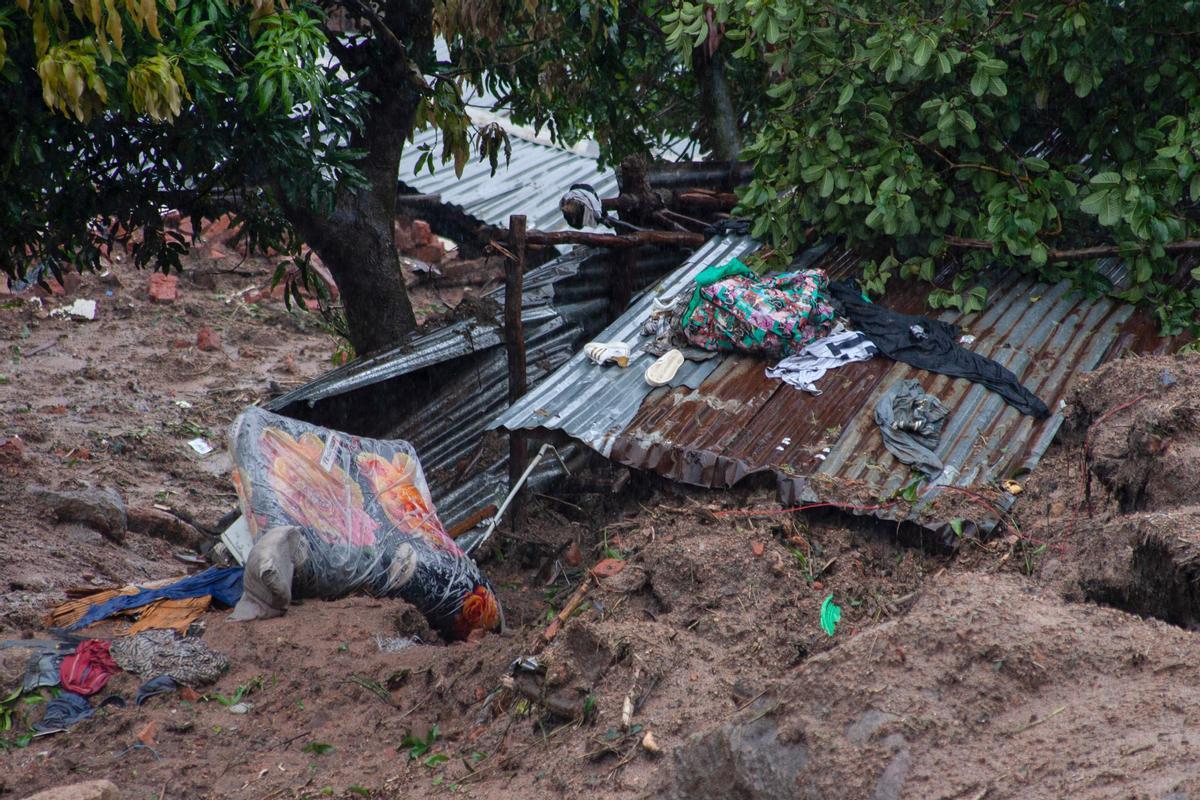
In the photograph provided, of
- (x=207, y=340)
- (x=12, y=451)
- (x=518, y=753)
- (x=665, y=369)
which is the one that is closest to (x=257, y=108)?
(x=665, y=369)

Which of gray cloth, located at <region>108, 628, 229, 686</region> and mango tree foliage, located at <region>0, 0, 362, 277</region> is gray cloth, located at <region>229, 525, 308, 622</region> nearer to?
gray cloth, located at <region>108, 628, 229, 686</region>

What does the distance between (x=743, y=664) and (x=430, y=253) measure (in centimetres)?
1132

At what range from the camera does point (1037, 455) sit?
4.88 metres

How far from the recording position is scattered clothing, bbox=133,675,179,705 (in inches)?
177

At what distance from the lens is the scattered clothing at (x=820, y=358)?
5.59 m

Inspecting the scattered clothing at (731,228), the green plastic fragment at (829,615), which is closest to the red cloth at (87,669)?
the green plastic fragment at (829,615)

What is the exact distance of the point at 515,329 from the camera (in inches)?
238

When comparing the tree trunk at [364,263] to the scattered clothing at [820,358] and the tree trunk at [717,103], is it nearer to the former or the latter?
the scattered clothing at [820,358]

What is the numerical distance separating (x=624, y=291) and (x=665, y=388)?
169cm

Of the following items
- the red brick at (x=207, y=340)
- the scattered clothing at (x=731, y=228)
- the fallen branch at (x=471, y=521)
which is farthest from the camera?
the red brick at (x=207, y=340)

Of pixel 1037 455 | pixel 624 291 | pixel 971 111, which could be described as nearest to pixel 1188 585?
pixel 1037 455

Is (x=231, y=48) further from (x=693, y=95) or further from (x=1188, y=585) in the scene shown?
(x=693, y=95)

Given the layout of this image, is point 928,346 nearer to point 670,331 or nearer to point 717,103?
point 670,331

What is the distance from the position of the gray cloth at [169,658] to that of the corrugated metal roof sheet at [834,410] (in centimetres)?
184
